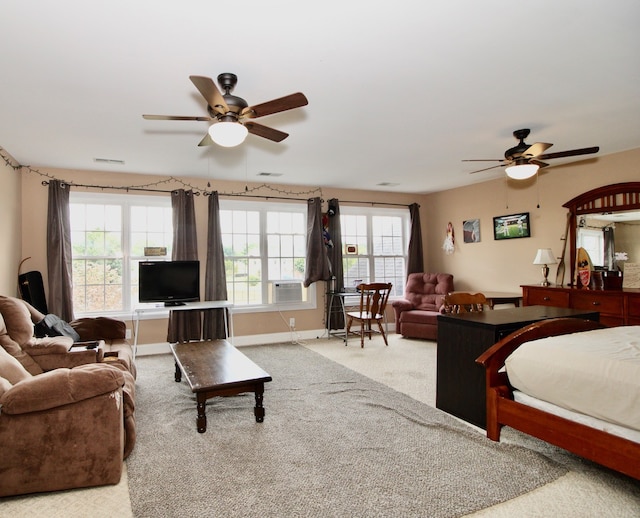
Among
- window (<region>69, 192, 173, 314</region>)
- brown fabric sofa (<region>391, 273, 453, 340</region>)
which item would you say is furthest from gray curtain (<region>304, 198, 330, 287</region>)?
window (<region>69, 192, 173, 314</region>)

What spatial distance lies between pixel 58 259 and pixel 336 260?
378cm

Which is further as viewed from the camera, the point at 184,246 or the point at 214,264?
the point at 214,264

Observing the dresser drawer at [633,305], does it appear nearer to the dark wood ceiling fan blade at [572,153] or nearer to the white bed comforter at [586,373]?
the dark wood ceiling fan blade at [572,153]

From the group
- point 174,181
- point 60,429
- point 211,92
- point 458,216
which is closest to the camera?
point 60,429

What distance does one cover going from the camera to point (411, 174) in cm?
573

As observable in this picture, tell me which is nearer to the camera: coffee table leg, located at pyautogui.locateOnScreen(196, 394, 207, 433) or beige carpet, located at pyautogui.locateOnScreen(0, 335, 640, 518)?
beige carpet, located at pyautogui.locateOnScreen(0, 335, 640, 518)

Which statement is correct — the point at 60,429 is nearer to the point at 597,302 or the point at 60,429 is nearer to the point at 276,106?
the point at 276,106

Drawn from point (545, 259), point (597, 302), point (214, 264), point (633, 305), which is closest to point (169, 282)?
point (214, 264)

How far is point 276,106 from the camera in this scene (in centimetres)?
249

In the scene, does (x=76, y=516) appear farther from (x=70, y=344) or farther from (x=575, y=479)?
(x=575, y=479)

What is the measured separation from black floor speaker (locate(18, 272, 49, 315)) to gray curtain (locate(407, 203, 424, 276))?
539cm

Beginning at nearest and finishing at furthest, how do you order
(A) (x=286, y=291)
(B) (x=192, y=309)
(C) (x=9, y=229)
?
1. (C) (x=9, y=229)
2. (B) (x=192, y=309)
3. (A) (x=286, y=291)

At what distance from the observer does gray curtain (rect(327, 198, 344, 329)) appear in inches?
253

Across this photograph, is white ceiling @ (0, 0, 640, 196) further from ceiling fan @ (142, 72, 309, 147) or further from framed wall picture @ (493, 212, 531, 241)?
framed wall picture @ (493, 212, 531, 241)
